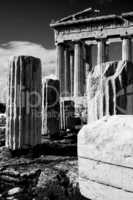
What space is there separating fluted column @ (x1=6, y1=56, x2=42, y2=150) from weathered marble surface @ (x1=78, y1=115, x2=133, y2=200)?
439 cm

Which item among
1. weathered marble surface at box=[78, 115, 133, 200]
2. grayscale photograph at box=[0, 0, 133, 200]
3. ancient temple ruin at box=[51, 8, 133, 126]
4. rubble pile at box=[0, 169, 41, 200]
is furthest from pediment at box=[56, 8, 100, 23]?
weathered marble surface at box=[78, 115, 133, 200]

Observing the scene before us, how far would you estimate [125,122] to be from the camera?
3.70m

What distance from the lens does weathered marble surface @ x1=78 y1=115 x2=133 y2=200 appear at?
11.5 feet

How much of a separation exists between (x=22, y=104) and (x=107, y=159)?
512 centimetres

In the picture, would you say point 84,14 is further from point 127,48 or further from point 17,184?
point 17,184

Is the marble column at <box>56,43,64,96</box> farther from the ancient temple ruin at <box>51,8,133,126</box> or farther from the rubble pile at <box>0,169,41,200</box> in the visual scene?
the rubble pile at <box>0,169,41,200</box>

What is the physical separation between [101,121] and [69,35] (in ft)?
92.8

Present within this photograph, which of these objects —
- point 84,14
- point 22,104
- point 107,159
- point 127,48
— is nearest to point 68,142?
point 22,104

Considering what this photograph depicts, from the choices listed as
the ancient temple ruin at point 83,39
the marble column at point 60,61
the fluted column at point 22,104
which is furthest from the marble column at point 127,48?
the fluted column at point 22,104

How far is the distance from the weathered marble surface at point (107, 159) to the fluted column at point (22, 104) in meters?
4.39

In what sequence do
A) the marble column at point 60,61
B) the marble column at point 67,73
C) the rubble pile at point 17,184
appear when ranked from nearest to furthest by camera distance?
the rubble pile at point 17,184 → the marble column at point 60,61 → the marble column at point 67,73

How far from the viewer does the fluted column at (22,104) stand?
8.34m

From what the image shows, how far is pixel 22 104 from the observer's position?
8.49 metres

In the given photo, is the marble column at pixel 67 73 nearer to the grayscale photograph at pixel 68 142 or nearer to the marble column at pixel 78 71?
the marble column at pixel 78 71
